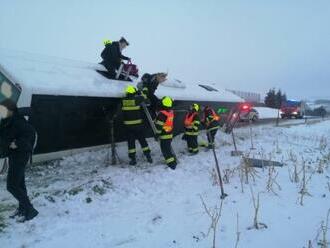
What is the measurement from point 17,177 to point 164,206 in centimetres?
220

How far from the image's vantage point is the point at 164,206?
6238 millimetres

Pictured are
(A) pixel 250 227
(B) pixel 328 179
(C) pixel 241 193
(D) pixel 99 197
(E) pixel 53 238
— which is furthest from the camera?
(B) pixel 328 179

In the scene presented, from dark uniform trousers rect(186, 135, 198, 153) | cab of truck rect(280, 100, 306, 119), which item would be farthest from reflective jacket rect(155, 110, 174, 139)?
cab of truck rect(280, 100, 306, 119)

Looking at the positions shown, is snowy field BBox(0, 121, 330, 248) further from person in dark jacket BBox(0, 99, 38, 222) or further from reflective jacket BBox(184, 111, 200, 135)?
reflective jacket BBox(184, 111, 200, 135)

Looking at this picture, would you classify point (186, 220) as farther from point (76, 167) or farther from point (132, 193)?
point (76, 167)

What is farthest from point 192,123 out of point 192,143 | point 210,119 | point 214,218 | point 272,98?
point 272,98

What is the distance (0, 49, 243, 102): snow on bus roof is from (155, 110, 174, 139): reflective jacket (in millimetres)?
1477

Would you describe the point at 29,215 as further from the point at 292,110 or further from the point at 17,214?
the point at 292,110

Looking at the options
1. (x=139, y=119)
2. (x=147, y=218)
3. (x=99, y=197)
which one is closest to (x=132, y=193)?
(x=99, y=197)

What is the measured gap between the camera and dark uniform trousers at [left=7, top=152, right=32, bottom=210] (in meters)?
5.48

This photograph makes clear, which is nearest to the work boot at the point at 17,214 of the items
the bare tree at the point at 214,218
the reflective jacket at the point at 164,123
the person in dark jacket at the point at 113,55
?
the bare tree at the point at 214,218

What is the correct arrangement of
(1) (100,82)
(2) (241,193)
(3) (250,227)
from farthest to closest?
1. (1) (100,82)
2. (2) (241,193)
3. (3) (250,227)

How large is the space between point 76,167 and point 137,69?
4351 mm

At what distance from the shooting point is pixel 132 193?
22.1 ft
